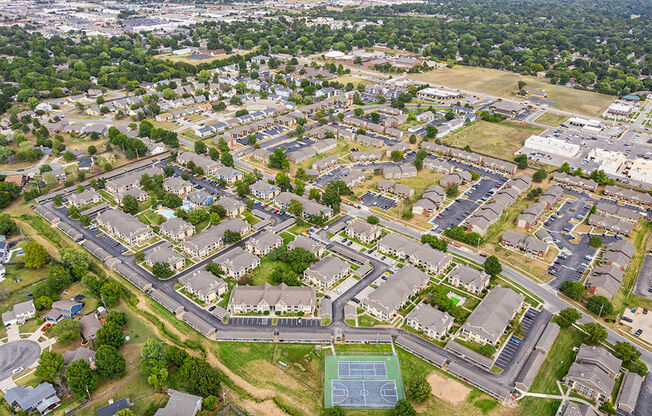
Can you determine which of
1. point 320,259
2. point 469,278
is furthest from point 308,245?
point 469,278

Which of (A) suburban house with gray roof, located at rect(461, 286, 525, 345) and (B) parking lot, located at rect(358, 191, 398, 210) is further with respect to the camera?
(B) parking lot, located at rect(358, 191, 398, 210)

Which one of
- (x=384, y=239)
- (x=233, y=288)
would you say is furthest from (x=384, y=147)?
(x=233, y=288)

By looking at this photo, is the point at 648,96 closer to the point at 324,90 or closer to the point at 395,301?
the point at 324,90

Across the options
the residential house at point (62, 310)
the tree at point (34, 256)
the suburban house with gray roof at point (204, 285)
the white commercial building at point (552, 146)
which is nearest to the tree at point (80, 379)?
the residential house at point (62, 310)

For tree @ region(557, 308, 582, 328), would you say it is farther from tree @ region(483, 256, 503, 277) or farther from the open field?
the open field

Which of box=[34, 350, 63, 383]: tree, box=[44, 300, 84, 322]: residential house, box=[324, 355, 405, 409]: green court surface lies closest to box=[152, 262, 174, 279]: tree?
box=[44, 300, 84, 322]: residential house
